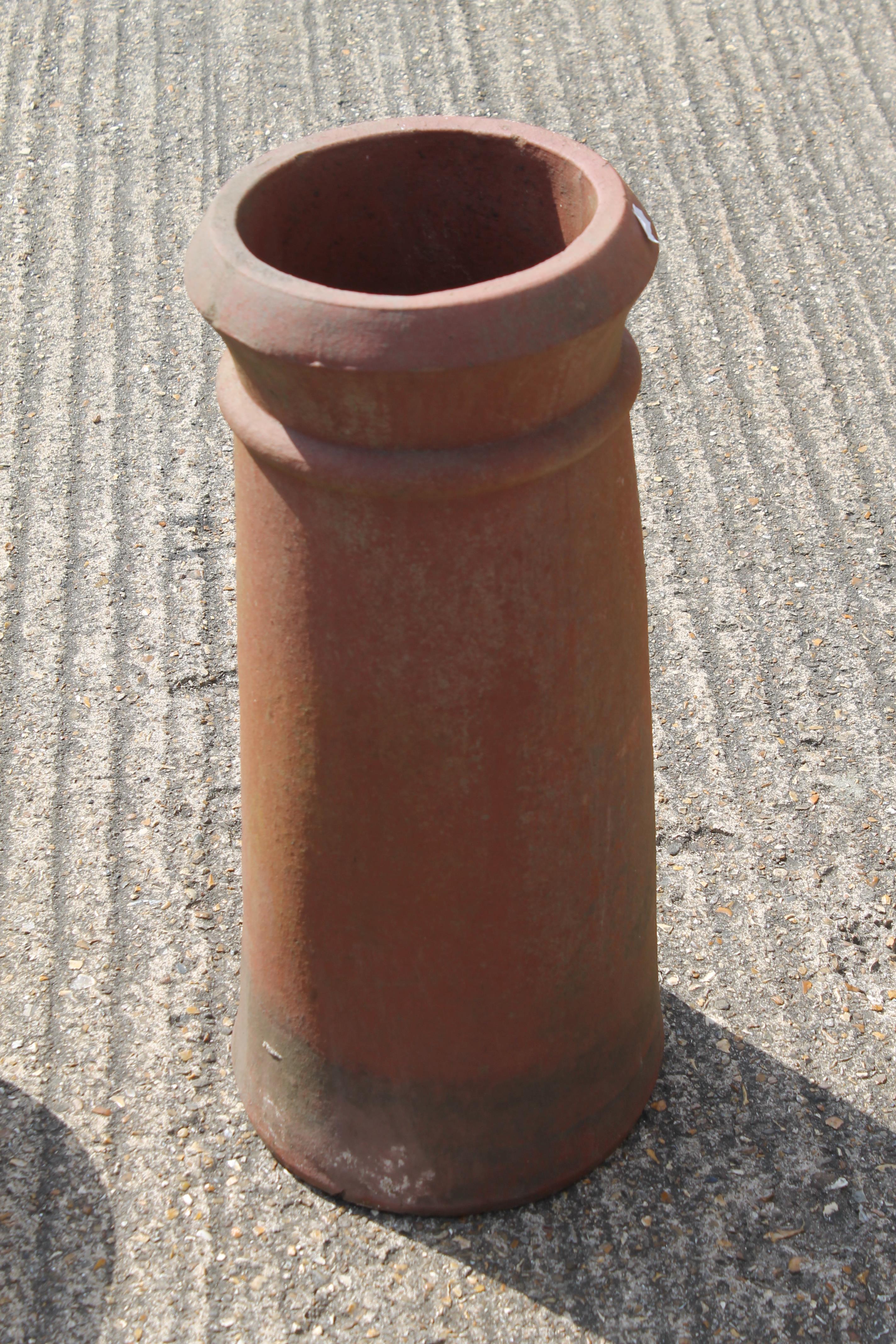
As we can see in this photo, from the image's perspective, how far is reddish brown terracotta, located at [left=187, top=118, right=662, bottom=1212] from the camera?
59.8 inches

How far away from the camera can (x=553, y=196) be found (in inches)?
72.4

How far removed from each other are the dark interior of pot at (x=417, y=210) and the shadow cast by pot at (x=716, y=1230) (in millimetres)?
1499

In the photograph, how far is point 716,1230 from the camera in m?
2.15

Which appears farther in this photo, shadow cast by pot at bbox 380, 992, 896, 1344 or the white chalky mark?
shadow cast by pot at bbox 380, 992, 896, 1344

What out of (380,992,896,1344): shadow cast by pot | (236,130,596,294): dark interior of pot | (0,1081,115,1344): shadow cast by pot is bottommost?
(380,992,896,1344): shadow cast by pot

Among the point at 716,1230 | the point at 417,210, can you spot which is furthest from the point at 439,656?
the point at 716,1230

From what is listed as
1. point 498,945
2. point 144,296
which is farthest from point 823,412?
point 498,945

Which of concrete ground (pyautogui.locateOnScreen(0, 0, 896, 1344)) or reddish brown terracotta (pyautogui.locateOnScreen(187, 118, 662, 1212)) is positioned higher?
reddish brown terracotta (pyautogui.locateOnScreen(187, 118, 662, 1212))

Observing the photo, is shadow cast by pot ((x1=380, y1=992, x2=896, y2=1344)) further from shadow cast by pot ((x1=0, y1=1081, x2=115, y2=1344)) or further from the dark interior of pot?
the dark interior of pot

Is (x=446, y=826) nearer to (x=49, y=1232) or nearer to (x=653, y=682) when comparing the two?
(x=49, y=1232)

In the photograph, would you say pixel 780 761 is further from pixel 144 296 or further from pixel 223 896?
pixel 144 296

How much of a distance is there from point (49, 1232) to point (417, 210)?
1747mm

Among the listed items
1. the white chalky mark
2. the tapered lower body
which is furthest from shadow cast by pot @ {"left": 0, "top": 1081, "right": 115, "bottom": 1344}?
the white chalky mark

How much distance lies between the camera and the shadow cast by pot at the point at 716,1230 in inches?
80.4
